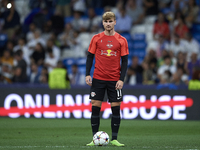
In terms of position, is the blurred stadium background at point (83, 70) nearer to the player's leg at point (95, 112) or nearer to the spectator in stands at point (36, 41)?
the spectator in stands at point (36, 41)

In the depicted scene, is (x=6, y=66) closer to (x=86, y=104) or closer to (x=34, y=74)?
(x=34, y=74)

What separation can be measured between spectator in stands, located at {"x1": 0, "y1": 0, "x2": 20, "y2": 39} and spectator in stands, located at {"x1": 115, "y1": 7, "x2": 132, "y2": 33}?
170 inches

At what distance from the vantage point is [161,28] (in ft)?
48.9

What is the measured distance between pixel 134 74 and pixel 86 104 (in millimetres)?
2391

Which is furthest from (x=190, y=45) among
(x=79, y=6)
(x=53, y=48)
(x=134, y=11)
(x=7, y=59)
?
(x=7, y=59)

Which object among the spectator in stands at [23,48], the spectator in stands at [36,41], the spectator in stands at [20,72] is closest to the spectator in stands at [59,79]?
the spectator in stands at [20,72]

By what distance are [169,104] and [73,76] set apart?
13.1 feet

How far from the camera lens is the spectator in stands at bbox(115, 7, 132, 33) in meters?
15.3

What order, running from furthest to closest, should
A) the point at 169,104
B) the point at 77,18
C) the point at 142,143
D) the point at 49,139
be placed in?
the point at 77,18, the point at 169,104, the point at 49,139, the point at 142,143

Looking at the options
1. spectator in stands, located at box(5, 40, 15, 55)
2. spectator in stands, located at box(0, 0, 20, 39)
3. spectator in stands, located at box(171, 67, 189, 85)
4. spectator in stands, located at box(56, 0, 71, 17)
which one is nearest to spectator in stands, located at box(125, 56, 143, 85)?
spectator in stands, located at box(171, 67, 189, 85)

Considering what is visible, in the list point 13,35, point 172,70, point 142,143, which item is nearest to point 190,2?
point 172,70

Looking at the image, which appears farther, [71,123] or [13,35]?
[13,35]

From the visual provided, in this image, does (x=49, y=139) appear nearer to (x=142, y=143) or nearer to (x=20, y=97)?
(x=142, y=143)

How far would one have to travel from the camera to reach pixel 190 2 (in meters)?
15.1
